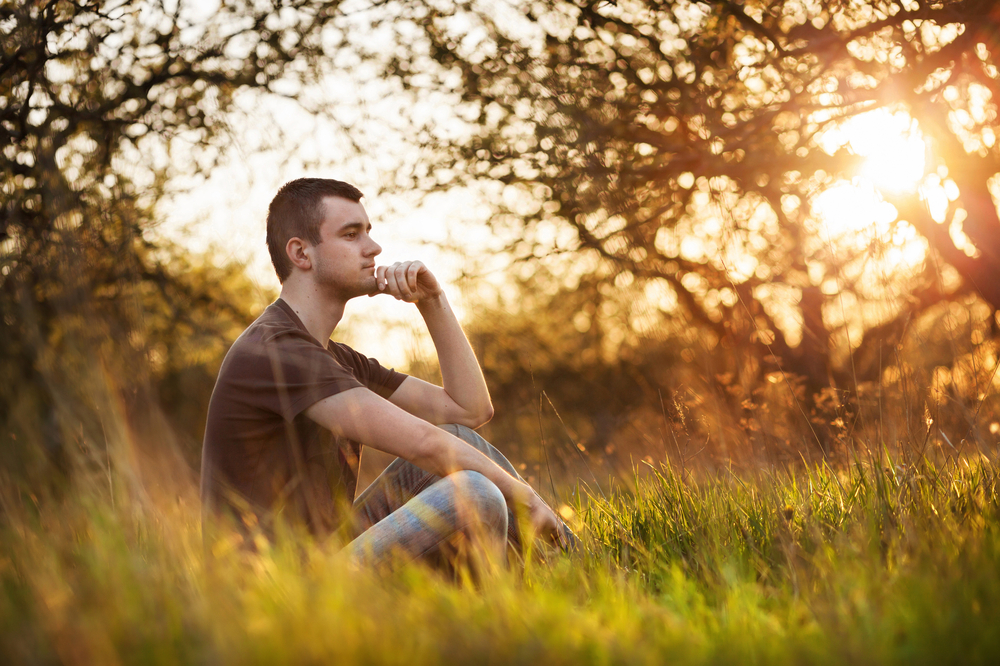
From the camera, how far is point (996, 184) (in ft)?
17.4

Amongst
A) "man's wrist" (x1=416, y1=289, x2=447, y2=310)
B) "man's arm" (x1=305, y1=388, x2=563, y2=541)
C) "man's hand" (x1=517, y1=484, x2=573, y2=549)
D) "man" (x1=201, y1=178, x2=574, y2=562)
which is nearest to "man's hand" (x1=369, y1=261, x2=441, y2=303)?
"man" (x1=201, y1=178, x2=574, y2=562)

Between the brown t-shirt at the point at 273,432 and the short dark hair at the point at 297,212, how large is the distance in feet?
1.59

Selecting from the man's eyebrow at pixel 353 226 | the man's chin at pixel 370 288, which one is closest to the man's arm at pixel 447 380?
the man's chin at pixel 370 288

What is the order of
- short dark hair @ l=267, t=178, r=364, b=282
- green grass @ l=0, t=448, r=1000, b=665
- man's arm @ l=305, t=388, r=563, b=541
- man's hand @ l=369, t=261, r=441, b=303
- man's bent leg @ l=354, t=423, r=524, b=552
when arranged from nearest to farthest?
1. green grass @ l=0, t=448, r=1000, b=665
2. man's arm @ l=305, t=388, r=563, b=541
3. man's bent leg @ l=354, t=423, r=524, b=552
4. short dark hair @ l=267, t=178, r=364, b=282
5. man's hand @ l=369, t=261, r=441, b=303

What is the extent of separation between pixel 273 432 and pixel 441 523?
73 centimetres

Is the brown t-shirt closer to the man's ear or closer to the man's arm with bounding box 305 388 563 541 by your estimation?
the man's arm with bounding box 305 388 563 541

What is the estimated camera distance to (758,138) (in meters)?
5.18

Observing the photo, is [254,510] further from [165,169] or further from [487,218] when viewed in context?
[165,169]

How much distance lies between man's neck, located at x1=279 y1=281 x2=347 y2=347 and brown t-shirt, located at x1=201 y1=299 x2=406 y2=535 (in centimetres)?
28

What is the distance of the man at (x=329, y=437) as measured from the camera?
82.6 inches

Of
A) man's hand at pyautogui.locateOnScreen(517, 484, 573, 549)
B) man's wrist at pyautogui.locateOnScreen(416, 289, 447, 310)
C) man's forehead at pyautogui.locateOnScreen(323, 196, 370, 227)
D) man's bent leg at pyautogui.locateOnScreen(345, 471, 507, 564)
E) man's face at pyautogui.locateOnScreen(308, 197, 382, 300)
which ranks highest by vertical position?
man's forehead at pyautogui.locateOnScreen(323, 196, 370, 227)

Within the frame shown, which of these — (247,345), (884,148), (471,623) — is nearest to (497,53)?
(884,148)

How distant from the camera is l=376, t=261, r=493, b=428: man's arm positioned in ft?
10.6

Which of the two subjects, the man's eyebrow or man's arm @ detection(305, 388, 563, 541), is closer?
man's arm @ detection(305, 388, 563, 541)
